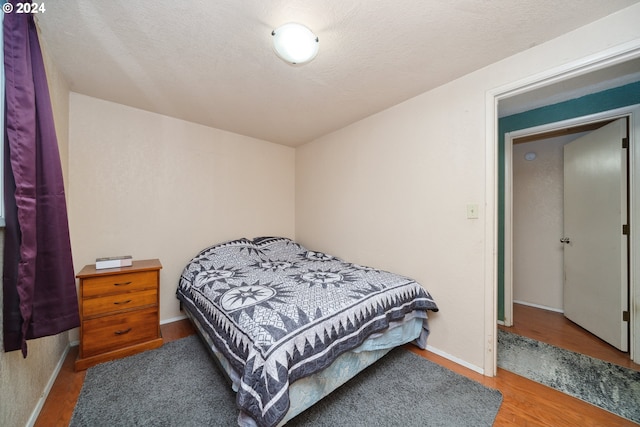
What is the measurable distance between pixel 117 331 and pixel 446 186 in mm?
2983

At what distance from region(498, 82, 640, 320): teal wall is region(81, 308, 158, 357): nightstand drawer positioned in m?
3.51

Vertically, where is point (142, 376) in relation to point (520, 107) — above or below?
below

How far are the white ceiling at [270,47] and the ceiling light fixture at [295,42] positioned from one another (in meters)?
0.04

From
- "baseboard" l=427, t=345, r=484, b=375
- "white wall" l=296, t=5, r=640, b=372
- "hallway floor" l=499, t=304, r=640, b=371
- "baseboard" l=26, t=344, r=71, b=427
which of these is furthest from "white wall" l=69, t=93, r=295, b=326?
"hallway floor" l=499, t=304, r=640, b=371

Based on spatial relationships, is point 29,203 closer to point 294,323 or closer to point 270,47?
point 294,323

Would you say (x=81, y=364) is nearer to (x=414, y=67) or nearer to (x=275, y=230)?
(x=275, y=230)

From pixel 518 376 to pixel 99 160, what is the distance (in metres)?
4.02

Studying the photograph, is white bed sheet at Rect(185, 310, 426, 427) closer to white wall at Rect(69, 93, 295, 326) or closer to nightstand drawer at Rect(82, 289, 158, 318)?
nightstand drawer at Rect(82, 289, 158, 318)

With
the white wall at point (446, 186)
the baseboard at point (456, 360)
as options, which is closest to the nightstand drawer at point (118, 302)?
the white wall at point (446, 186)

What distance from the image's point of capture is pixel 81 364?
175cm

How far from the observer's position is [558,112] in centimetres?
230

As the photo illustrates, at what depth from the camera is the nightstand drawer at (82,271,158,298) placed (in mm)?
1822

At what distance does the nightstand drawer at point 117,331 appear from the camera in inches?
71.3

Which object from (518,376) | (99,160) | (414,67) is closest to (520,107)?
(414,67)
